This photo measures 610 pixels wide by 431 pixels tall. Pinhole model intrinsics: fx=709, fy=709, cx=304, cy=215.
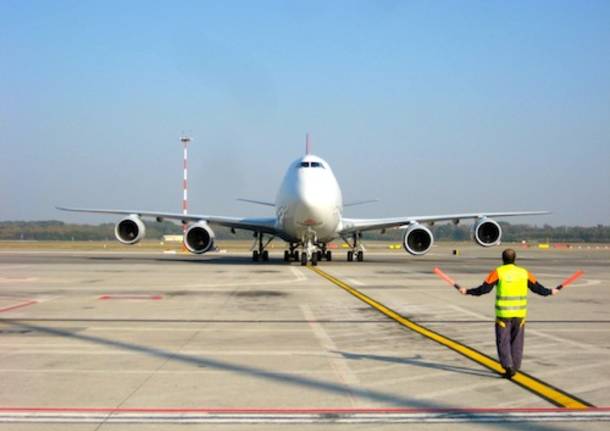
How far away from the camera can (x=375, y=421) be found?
549 cm

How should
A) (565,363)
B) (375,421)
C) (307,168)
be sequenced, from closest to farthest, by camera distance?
(375,421), (565,363), (307,168)

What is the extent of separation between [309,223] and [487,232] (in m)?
9.80

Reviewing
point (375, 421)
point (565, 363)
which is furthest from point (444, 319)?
point (375, 421)

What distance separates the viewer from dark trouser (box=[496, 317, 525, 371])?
A: 7.26m

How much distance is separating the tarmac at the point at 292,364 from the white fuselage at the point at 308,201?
13.5 m

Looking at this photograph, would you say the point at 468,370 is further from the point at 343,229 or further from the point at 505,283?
the point at 343,229

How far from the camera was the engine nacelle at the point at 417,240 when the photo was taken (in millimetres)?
33656

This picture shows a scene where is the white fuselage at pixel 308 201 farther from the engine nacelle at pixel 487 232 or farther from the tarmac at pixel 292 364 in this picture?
the tarmac at pixel 292 364

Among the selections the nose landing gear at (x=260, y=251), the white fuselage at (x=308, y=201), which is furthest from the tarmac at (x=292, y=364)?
the nose landing gear at (x=260, y=251)

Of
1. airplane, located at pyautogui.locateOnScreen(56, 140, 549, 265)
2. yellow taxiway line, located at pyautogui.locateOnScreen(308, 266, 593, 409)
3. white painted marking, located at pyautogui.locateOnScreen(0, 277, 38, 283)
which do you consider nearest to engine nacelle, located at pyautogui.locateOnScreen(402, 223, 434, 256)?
airplane, located at pyautogui.locateOnScreen(56, 140, 549, 265)

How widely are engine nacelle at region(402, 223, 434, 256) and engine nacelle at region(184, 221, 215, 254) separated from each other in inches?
363

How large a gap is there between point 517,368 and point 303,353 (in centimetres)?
257

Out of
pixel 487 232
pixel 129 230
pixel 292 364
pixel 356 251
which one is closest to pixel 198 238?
pixel 129 230

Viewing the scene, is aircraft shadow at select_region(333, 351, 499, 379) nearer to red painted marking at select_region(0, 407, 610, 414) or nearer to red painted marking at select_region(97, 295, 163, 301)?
red painted marking at select_region(0, 407, 610, 414)
